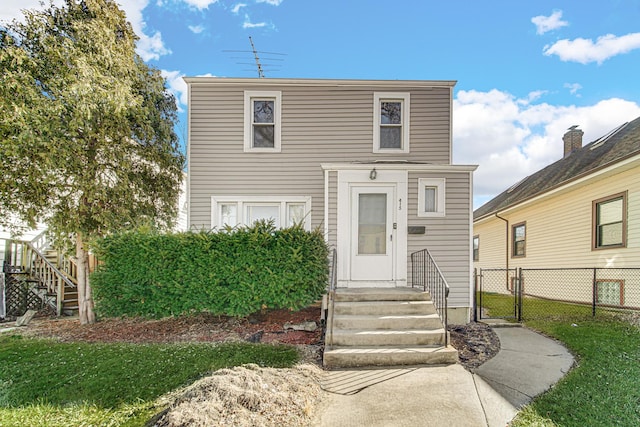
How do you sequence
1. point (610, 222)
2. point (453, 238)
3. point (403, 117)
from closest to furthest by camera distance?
point (453, 238) → point (403, 117) → point (610, 222)

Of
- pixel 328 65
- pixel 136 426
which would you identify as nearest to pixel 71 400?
pixel 136 426

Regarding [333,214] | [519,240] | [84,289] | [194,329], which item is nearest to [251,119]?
[333,214]

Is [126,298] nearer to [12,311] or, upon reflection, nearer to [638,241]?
[12,311]

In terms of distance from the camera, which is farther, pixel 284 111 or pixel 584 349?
pixel 284 111

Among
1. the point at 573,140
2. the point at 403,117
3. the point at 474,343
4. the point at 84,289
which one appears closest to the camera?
the point at 474,343

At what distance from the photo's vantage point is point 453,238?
6.93 meters

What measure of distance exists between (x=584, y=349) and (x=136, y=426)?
224 inches

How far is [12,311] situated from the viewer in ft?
26.5

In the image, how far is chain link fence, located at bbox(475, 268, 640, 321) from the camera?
738 centimetres

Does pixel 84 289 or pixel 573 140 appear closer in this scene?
pixel 84 289

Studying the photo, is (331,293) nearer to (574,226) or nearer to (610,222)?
(610,222)

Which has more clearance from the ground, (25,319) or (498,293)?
(25,319)

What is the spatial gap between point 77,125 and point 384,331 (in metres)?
6.49

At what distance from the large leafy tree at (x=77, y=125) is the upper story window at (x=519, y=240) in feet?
40.1
